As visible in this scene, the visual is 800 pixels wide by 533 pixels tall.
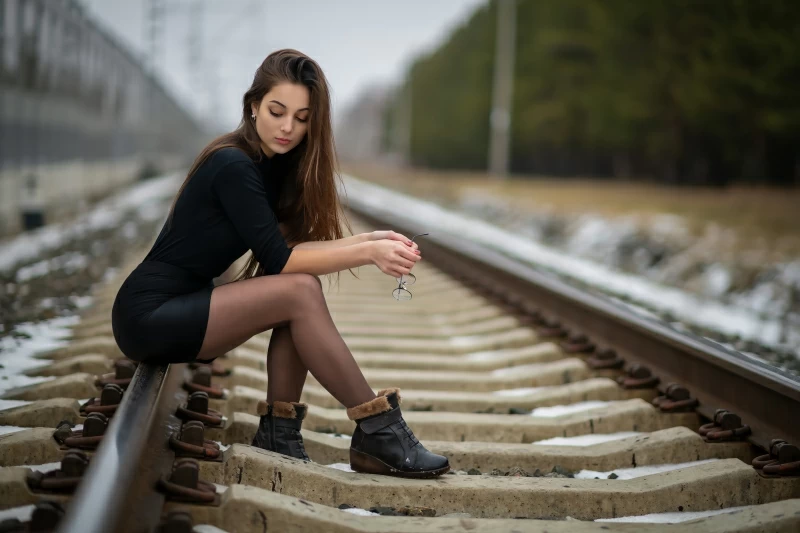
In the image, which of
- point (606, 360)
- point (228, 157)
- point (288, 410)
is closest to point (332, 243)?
point (228, 157)

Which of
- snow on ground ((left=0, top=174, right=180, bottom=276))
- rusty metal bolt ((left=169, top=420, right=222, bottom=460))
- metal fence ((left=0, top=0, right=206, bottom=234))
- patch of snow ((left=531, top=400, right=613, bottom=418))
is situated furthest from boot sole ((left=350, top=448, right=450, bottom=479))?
metal fence ((left=0, top=0, right=206, bottom=234))

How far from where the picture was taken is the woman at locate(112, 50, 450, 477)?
268 centimetres

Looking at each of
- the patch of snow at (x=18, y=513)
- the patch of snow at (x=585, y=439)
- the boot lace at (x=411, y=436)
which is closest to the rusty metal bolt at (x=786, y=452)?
the patch of snow at (x=585, y=439)

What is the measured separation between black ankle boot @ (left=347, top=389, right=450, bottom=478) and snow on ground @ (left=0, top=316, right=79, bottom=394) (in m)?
1.43

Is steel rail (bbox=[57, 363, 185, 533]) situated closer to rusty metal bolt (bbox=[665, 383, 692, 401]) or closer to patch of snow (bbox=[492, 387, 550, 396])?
patch of snow (bbox=[492, 387, 550, 396])

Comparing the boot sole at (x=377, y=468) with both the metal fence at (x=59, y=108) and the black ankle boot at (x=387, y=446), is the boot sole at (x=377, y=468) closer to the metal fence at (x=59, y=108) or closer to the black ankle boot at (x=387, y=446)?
the black ankle boot at (x=387, y=446)

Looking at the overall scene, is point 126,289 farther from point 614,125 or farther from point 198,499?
point 614,125

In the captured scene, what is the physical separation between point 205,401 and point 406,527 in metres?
0.98

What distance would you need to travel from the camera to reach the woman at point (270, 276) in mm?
2676

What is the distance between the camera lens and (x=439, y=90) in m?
57.5

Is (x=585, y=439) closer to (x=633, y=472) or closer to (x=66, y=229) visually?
(x=633, y=472)

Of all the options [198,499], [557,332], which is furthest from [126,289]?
[557,332]

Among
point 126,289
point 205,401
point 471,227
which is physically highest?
point 471,227

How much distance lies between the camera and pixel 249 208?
271cm
